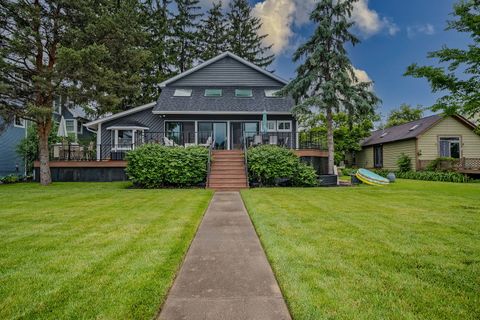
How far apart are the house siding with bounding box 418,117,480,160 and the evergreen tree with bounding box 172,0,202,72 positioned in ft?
77.9

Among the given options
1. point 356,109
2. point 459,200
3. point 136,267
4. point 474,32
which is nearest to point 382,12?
point 356,109

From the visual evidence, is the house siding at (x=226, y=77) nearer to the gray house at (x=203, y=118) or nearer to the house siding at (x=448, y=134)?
the gray house at (x=203, y=118)

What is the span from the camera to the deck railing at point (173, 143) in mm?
14773

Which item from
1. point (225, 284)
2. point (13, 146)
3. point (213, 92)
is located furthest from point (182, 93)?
point (225, 284)

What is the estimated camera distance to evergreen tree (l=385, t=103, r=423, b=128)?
36.0m

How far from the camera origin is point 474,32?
28.6ft

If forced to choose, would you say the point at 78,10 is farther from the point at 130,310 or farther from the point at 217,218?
the point at 130,310

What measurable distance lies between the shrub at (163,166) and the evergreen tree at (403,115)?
33.7 m

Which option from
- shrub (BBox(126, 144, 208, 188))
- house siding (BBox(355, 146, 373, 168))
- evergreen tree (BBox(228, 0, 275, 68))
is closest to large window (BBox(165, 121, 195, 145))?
shrub (BBox(126, 144, 208, 188))

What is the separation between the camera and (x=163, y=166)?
1137cm

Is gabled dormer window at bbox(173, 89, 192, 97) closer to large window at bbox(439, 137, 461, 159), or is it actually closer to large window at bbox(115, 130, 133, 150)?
large window at bbox(115, 130, 133, 150)

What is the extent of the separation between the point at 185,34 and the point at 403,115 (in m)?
31.3

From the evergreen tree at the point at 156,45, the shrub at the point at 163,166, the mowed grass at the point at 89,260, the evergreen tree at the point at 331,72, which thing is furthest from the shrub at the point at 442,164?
the evergreen tree at the point at 156,45

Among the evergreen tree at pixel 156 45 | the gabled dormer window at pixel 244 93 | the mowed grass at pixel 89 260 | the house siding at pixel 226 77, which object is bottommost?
the mowed grass at pixel 89 260
